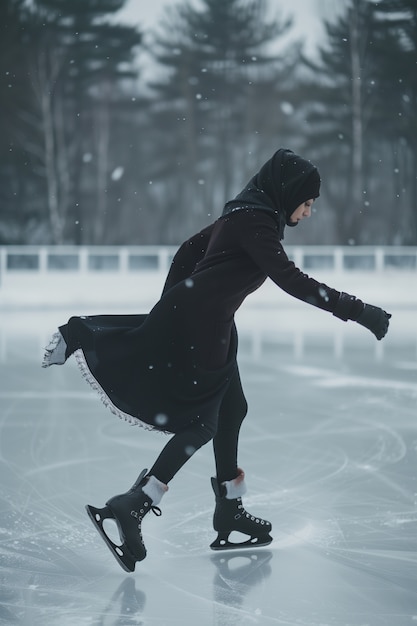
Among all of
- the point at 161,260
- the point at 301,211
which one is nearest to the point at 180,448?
the point at 301,211

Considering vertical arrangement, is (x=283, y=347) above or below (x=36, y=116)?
below

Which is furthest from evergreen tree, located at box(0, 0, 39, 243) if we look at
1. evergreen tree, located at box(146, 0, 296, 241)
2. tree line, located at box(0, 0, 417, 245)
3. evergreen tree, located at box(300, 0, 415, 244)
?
evergreen tree, located at box(300, 0, 415, 244)

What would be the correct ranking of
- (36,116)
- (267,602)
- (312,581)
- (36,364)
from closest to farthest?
(267,602), (312,581), (36,364), (36,116)

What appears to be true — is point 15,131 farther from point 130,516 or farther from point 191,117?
point 130,516

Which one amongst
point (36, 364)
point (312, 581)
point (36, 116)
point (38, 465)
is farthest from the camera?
point (36, 116)

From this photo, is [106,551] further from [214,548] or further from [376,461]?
[376,461]

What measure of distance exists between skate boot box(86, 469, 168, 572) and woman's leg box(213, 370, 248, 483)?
25 centimetres

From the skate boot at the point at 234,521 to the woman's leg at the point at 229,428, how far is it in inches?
1.0

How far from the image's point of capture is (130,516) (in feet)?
7.31

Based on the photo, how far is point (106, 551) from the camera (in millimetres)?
2426

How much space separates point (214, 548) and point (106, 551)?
0.87 feet

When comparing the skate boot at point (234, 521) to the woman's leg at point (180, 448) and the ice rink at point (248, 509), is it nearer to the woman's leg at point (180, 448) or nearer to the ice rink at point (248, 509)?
the ice rink at point (248, 509)

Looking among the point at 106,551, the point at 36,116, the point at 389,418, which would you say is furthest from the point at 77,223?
the point at 106,551

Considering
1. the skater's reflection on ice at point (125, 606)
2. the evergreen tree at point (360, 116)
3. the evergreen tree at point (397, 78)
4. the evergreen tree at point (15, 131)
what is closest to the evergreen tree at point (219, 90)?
the evergreen tree at point (360, 116)
